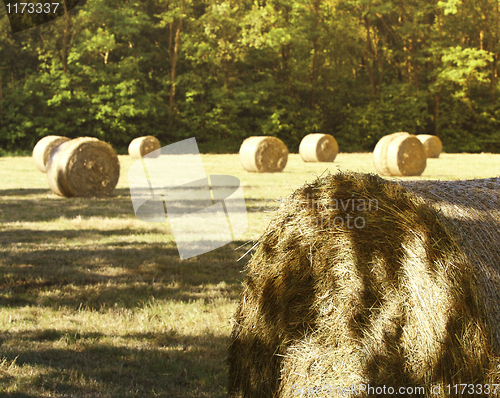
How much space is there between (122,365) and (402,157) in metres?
14.6

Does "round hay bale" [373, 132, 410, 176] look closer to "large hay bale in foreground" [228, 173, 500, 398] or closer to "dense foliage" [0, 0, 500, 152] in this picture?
"large hay bale in foreground" [228, 173, 500, 398]

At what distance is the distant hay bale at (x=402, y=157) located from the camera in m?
17.0

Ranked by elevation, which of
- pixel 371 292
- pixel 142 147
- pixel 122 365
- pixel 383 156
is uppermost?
pixel 142 147

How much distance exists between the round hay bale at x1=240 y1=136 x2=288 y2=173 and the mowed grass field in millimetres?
9057

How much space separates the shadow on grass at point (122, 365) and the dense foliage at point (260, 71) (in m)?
→ 26.9

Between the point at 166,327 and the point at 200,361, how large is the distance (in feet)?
2.33

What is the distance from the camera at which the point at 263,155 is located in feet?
59.5

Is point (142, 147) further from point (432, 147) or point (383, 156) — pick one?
point (432, 147)

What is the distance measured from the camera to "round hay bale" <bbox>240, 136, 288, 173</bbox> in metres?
18.1

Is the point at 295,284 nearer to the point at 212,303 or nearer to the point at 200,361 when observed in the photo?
the point at 200,361

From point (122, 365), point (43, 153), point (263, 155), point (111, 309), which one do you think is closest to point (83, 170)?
point (43, 153)

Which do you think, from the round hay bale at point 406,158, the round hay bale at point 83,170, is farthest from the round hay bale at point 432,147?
the round hay bale at point 83,170

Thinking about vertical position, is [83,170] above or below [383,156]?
above

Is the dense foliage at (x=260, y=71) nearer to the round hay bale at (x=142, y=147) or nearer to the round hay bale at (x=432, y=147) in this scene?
the round hay bale at (x=142, y=147)
